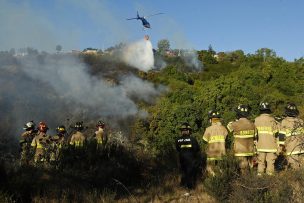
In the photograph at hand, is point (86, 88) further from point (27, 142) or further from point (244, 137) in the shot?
point (244, 137)

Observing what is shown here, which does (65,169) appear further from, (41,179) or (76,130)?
(76,130)

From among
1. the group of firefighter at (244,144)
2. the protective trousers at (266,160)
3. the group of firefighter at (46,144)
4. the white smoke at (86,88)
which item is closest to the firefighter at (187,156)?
the group of firefighter at (244,144)

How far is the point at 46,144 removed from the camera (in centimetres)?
1034

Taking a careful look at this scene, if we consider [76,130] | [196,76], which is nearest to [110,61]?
[196,76]

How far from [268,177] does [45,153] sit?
4.99 m

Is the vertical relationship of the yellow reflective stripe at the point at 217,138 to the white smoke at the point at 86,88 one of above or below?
below

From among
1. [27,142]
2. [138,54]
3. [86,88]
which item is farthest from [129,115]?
[27,142]

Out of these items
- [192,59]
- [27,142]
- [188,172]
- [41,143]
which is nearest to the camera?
[188,172]

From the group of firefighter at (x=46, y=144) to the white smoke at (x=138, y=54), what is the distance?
30.8 meters

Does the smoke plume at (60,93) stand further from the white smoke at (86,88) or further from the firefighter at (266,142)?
the firefighter at (266,142)

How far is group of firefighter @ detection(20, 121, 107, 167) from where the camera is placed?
886 cm

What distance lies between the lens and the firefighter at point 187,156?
27.4 ft

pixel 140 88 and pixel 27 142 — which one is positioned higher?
pixel 140 88

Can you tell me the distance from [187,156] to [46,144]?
12.5ft
